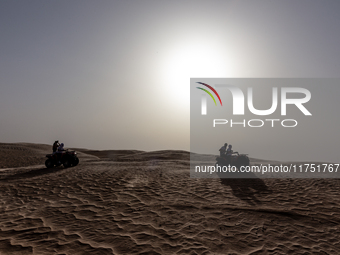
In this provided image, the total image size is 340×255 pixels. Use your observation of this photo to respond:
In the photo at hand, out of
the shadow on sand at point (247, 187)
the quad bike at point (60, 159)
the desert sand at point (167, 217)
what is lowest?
the desert sand at point (167, 217)

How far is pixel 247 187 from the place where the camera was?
361 inches

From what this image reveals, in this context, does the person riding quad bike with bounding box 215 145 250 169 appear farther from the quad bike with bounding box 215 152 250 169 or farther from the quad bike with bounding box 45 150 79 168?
the quad bike with bounding box 45 150 79 168

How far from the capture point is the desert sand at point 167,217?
4.69 metres

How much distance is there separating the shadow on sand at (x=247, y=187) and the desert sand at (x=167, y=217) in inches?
1.5

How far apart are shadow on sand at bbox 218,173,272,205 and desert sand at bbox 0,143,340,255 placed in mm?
39

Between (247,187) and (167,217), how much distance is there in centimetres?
466

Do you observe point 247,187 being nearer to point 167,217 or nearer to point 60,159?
point 167,217

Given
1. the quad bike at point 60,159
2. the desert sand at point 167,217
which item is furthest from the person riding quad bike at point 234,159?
the quad bike at point 60,159

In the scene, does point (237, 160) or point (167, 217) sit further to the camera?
point (237, 160)

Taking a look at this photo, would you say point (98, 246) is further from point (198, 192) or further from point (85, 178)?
point (85, 178)

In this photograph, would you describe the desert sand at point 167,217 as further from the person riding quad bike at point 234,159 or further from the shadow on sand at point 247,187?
the person riding quad bike at point 234,159

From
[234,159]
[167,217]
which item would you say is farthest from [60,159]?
[234,159]

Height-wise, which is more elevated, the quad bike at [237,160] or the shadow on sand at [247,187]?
the quad bike at [237,160]

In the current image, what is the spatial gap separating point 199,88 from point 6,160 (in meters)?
18.4
